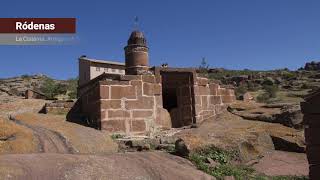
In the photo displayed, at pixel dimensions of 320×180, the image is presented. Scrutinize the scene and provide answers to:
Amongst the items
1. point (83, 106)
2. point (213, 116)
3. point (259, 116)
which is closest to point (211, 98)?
point (213, 116)

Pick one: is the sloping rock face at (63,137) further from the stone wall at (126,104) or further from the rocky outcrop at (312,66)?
the rocky outcrop at (312,66)

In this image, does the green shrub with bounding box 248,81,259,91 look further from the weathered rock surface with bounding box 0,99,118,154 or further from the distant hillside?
the weathered rock surface with bounding box 0,99,118,154

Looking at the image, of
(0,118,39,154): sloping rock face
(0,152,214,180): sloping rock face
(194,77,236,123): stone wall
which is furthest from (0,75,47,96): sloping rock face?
(0,152,214,180): sloping rock face

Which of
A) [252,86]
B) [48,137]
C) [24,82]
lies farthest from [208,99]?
[24,82]

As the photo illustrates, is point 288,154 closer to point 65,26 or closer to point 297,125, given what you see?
point 297,125

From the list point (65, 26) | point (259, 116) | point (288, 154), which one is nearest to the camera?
point (288, 154)

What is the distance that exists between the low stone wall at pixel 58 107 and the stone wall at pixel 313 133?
9.60 meters

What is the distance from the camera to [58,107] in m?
17.1

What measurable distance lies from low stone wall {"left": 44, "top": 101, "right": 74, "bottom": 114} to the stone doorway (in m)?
4.02

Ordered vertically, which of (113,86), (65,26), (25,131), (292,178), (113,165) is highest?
(65,26)

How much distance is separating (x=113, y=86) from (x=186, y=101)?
3811mm

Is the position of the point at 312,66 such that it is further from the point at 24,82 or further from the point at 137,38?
the point at 137,38

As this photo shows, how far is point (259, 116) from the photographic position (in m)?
17.5

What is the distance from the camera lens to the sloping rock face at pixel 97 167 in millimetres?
8781
